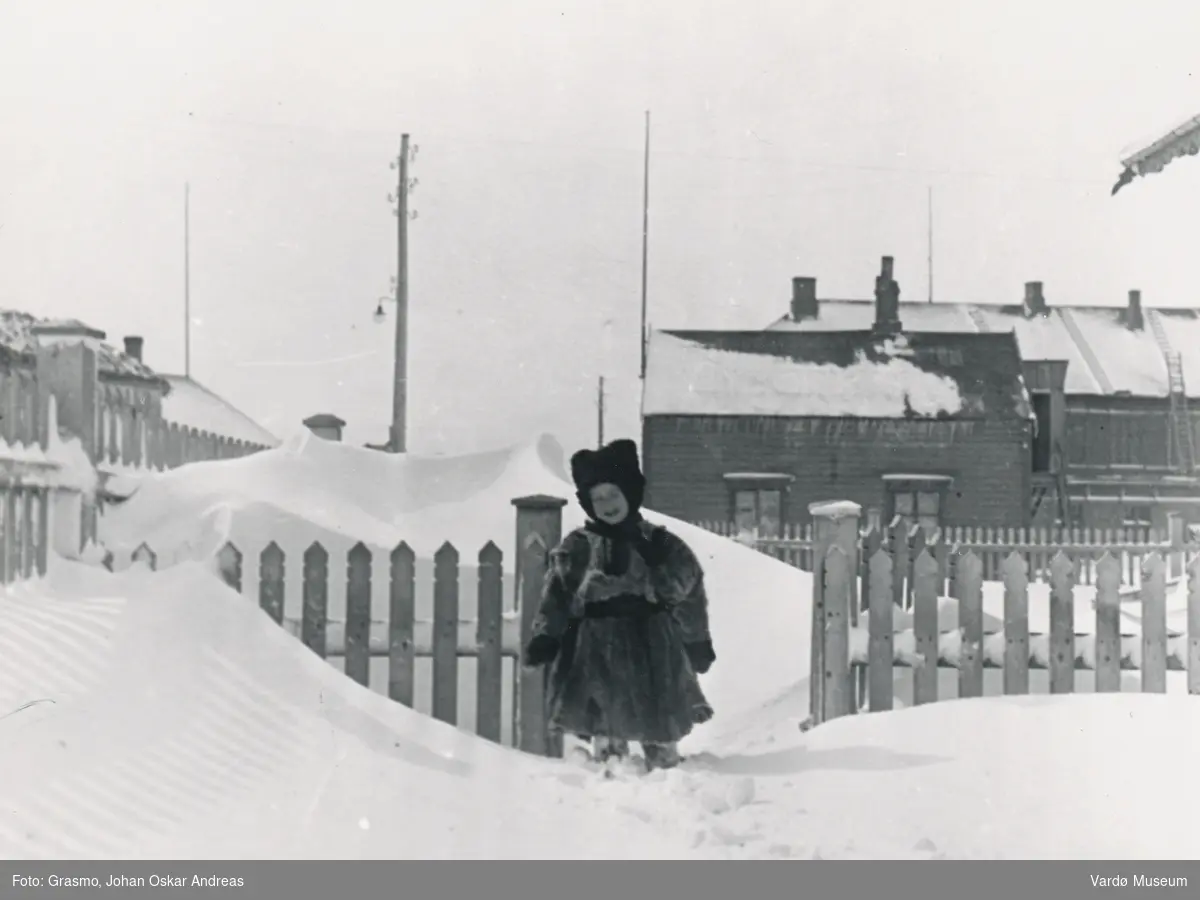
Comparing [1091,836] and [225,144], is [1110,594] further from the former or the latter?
[225,144]

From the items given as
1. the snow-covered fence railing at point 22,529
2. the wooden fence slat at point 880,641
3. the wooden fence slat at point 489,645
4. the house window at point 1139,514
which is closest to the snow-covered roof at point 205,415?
the snow-covered fence railing at point 22,529

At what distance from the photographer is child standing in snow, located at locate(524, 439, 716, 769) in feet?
18.0

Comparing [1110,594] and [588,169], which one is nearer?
[1110,594]

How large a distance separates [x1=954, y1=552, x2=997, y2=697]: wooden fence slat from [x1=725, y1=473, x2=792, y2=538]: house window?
43.4 feet

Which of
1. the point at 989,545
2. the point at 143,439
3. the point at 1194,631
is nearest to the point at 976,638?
the point at 1194,631

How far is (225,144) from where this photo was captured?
21.0 ft

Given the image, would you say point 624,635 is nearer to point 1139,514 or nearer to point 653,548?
point 653,548

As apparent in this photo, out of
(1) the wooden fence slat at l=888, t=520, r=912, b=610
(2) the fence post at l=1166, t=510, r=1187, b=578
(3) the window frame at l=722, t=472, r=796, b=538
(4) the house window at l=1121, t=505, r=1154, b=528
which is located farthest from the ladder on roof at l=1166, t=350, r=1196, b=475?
(1) the wooden fence slat at l=888, t=520, r=912, b=610

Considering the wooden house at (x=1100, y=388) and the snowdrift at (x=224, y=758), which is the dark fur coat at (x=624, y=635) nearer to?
the snowdrift at (x=224, y=758)

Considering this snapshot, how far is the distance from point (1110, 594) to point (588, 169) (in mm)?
3429

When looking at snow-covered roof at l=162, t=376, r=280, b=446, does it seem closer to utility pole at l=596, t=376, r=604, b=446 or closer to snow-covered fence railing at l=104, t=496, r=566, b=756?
utility pole at l=596, t=376, r=604, b=446

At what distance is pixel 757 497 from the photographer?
19.9m
